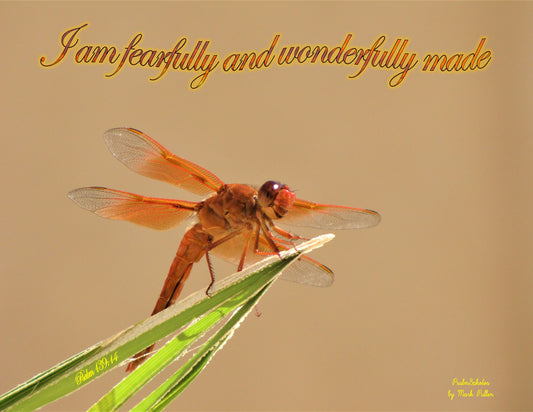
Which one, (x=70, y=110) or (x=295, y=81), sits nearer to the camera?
(x=70, y=110)

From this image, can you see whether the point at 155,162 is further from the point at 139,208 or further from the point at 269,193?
the point at 269,193

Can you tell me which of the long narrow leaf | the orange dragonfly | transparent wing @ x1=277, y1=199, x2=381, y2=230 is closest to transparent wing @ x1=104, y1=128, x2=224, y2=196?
the orange dragonfly

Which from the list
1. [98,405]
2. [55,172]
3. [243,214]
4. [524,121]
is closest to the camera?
[98,405]

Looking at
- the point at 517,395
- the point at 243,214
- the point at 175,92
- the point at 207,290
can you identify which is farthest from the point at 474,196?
the point at 207,290

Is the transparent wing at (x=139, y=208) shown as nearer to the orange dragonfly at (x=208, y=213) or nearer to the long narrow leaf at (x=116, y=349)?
the orange dragonfly at (x=208, y=213)

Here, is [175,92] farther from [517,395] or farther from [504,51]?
[517,395]

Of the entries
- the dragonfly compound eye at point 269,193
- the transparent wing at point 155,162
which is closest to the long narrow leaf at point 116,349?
the dragonfly compound eye at point 269,193
